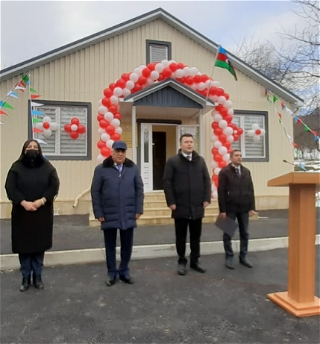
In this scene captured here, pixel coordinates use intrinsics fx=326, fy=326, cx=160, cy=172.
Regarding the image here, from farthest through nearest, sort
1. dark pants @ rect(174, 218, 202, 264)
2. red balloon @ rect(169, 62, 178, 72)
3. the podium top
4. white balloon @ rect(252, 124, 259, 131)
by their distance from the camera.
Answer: white balloon @ rect(252, 124, 259, 131) < red balloon @ rect(169, 62, 178, 72) < dark pants @ rect(174, 218, 202, 264) < the podium top

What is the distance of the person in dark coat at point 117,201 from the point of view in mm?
4098

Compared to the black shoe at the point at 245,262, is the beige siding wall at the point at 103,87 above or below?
above

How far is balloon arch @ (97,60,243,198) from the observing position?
9.05 metres

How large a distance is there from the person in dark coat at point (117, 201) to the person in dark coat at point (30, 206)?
22.5 inches

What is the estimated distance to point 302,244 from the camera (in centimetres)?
356

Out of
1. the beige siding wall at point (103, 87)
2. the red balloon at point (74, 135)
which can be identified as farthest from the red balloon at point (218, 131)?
the red balloon at point (74, 135)

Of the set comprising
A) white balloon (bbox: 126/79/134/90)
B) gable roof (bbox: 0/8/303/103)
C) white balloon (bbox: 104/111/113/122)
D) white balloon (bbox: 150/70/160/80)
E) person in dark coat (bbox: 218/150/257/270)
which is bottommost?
person in dark coat (bbox: 218/150/257/270)

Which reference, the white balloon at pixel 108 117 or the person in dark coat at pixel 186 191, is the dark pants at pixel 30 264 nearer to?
the person in dark coat at pixel 186 191

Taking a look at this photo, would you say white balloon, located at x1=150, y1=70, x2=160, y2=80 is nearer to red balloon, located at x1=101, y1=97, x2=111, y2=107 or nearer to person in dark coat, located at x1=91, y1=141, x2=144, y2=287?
red balloon, located at x1=101, y1=97, x2=111, y2=107

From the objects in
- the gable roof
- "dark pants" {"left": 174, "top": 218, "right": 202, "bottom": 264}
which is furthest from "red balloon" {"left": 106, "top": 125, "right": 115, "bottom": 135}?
"dark pants" {"left": 174, "top": 218, "right": 202, "bottom": 264}

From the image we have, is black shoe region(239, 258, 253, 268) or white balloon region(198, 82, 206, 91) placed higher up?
white balloon region(198, 82, 206, 91)

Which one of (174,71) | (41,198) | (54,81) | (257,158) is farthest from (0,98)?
(257,158)

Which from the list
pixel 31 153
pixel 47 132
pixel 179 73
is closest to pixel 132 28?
pixel 179 73

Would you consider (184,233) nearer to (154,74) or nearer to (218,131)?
(218,131)
